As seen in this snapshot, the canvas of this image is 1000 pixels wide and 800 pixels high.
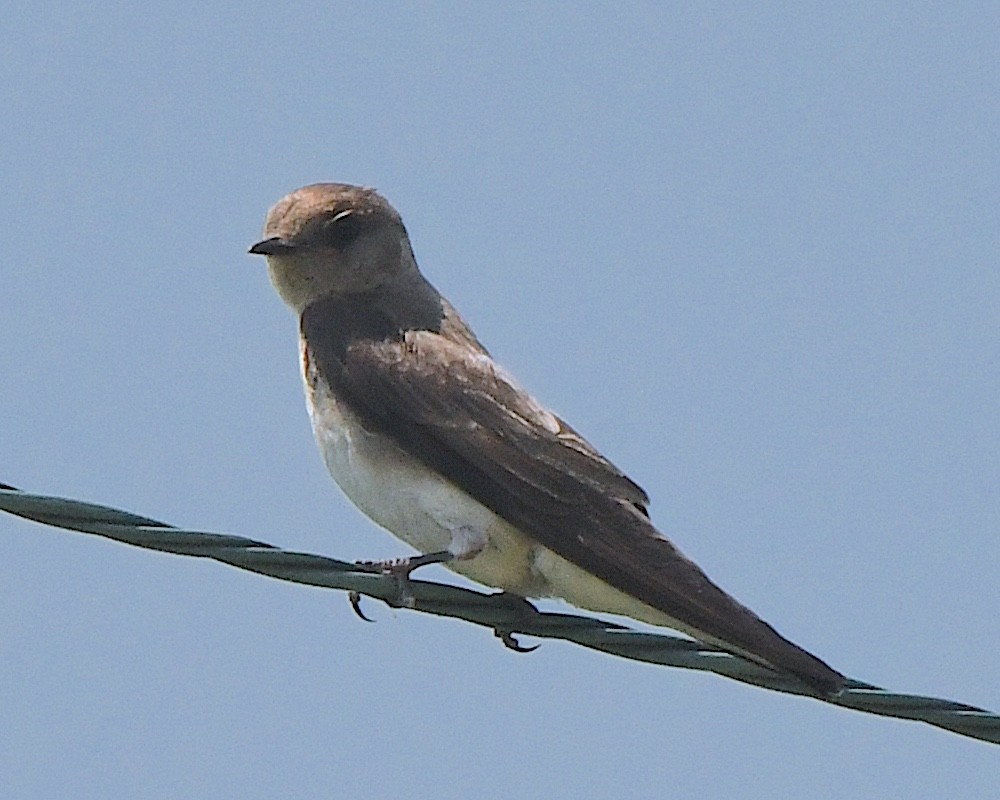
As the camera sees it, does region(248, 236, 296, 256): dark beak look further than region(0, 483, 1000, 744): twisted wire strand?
Yes

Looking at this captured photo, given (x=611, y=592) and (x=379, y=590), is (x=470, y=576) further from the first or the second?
(x=379, y=590)

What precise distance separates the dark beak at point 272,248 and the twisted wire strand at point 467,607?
224cm

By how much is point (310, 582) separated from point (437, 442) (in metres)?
1.74

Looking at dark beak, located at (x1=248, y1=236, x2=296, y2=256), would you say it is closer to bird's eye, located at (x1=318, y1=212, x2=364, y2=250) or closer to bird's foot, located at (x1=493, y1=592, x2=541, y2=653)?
bird's eye, located at (x1=318, y1=212, x2=364, y2=250)

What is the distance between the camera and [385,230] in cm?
791

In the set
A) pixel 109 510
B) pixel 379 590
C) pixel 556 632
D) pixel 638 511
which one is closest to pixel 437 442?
pixel 638 511

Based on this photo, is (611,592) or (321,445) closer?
(611,592)

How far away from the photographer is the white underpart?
6180mm

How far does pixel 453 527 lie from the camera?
631 centimetres

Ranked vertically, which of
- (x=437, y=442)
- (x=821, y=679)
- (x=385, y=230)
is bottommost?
(x=821, y=679)

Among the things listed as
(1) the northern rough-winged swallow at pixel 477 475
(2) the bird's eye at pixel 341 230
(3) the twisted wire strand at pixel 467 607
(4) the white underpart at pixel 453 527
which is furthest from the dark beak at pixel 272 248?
(3) the twisted wire strand at pixel 467 607

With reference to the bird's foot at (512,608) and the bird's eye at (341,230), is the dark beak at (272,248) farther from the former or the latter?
the bird's foot at (512,608)

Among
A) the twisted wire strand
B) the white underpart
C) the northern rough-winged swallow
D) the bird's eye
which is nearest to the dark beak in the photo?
the northern rough-winged swallow

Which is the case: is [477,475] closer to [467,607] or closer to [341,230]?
[467,607]
